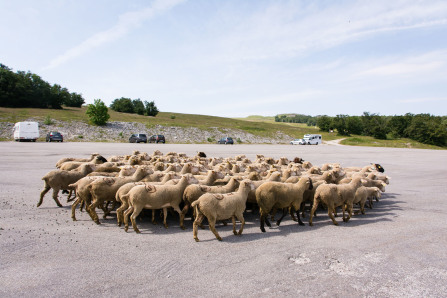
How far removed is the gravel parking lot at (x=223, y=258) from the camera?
16.0 feet

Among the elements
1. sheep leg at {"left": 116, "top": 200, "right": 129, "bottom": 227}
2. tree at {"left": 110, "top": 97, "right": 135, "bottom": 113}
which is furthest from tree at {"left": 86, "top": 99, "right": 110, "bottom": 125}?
sheep leg at {"left": 116, "top": 200, "right": 129, "bottom": 227}

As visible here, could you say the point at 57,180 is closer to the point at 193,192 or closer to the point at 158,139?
the point at 193,192

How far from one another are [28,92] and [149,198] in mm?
114087

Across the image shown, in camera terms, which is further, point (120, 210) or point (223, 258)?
point (120, 210)

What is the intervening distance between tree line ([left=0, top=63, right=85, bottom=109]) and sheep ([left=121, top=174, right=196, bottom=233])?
112 metres

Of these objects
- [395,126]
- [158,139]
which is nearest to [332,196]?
[158,139]

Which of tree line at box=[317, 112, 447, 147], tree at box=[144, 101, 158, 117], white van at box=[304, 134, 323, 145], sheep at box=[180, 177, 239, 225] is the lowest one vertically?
white van at box=[304, 134, 323, 145]

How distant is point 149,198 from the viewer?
7.65 m

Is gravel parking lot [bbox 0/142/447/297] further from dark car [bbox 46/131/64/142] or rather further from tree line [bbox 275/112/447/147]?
tree line [bbox 275/112/447/147]

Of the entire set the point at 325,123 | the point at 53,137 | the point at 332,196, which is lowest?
the point at 53,137

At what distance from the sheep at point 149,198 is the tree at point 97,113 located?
2934 inches

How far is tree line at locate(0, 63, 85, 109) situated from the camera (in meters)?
94.6

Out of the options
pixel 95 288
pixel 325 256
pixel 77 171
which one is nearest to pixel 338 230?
pixel 325 256

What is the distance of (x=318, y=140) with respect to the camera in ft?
260
